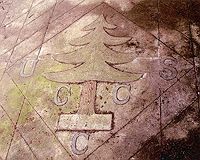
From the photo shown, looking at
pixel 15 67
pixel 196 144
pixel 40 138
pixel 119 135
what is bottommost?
pixel 196 144

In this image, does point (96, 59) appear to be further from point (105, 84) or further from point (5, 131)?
point (5, 131)

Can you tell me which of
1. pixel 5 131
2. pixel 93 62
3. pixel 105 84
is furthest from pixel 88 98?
pixel 5 131

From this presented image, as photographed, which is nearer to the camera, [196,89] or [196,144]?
[196,144]

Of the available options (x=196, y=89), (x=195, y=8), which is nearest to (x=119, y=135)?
(x=196, y=89)

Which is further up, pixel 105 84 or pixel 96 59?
pixel 96 59

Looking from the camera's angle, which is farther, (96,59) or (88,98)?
(96,59)

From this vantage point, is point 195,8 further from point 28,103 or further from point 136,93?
point 28,103

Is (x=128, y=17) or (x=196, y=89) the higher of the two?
(x=128, y=17)
